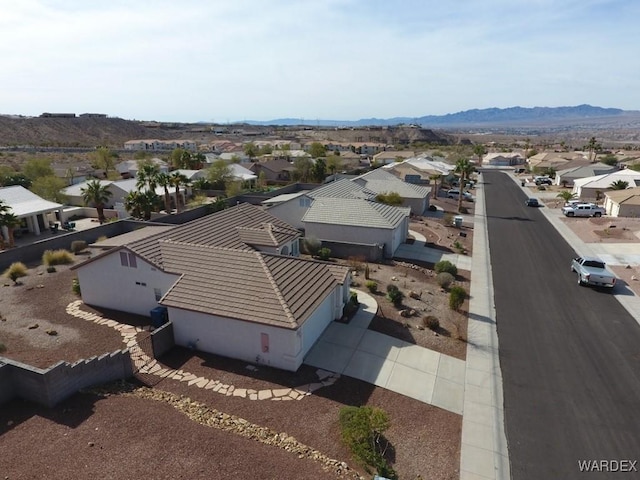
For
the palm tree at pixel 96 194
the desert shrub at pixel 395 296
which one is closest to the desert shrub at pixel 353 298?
the desert shrub at pixel 395 296

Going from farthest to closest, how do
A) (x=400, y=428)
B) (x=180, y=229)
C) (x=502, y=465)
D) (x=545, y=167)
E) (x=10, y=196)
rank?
(x=545, y=167)
(x=10, y=196)
(x=180, y=229)
(x=400, y=428)
(x=502, y=465)

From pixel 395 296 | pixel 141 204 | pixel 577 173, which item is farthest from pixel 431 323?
pixel 577 173

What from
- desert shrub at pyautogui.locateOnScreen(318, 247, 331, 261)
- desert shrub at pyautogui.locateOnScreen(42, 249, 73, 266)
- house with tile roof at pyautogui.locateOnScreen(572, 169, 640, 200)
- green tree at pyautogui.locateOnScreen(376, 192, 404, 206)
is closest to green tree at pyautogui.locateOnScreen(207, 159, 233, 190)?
green tree at pyautogui.locateOnScreen(376, 192, 404, 206)

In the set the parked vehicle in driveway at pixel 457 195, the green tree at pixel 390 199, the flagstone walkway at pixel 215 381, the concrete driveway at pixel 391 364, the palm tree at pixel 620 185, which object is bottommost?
the parked vehicle in driveway at pixel 457 195

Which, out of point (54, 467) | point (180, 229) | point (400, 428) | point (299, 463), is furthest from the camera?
point (180, 229)

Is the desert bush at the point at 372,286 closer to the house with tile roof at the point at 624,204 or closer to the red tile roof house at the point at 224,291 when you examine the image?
the red tile roof house at the point at 224,291

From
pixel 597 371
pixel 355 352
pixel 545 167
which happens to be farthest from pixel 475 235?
pixel 545 167

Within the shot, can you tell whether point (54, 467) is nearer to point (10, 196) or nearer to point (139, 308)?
point (139, 308)
